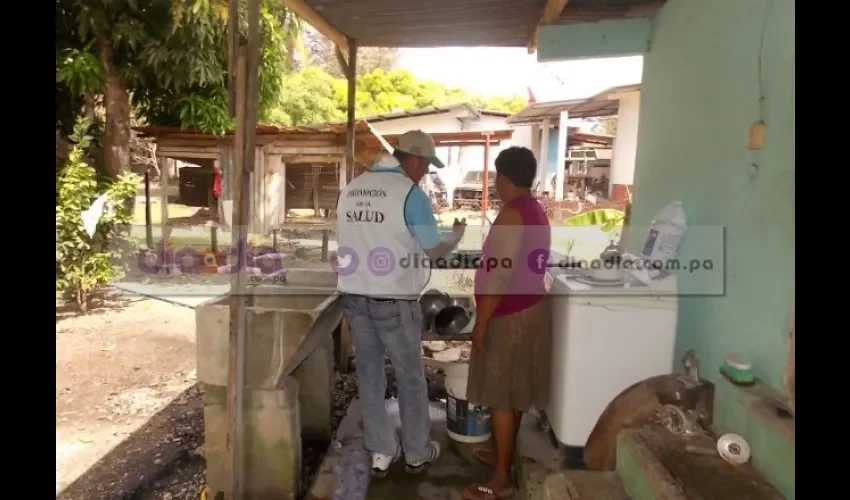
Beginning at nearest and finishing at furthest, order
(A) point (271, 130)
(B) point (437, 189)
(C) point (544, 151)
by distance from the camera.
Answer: (A) point (271, 130) → (C) point (544, 151) → (B) point (437, 189)

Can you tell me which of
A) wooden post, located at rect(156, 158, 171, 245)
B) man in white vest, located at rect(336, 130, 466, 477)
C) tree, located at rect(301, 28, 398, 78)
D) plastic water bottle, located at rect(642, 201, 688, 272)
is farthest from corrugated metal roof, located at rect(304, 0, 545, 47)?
tree, located at rect(301, 28, 398, 78)

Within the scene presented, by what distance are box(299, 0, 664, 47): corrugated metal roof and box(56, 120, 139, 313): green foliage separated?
189 inches

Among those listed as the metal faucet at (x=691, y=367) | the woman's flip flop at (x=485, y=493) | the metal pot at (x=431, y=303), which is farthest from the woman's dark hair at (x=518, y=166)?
the woman's flip flop at (x=485, y=493)

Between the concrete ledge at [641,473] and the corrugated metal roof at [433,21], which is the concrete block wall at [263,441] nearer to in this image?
the concrete ledge at [641,473]

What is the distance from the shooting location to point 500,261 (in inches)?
106

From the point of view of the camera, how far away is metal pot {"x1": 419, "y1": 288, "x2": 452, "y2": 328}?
394 centimetres

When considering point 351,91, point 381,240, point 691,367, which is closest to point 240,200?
point 381,240

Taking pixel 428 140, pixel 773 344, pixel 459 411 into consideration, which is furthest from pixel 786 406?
pixel 428 140

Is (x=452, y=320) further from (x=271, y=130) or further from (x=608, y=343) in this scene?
(x=271, y=130)

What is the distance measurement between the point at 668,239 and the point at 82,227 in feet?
24.3

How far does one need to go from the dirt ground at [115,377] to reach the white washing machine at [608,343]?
3.01m
